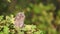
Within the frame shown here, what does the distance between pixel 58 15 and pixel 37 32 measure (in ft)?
1.34

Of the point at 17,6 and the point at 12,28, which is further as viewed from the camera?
the point at 17,6

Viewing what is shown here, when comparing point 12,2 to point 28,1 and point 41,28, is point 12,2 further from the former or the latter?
point 41,28

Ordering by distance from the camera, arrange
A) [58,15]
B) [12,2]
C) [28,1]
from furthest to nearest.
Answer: [28,1], [12,2], [58,15]

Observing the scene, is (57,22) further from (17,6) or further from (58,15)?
(17,6)

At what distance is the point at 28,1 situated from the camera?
4055 millimetres

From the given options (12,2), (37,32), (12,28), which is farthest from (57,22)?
(12,2)

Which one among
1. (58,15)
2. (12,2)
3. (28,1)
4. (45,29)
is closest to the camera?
(58,15)

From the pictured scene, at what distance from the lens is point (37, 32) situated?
3207 millimetres

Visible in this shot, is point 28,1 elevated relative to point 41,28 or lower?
elevated

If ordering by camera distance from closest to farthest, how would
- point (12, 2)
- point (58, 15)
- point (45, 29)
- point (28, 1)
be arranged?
point (58, 15), point (45, 29), point (12, 2), point (28, 1)

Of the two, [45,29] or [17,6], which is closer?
[45,29]

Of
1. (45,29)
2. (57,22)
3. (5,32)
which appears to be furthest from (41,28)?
(5,32)

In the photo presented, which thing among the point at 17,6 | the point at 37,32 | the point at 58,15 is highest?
the point at 17,6

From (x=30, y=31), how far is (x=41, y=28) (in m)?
0.17
